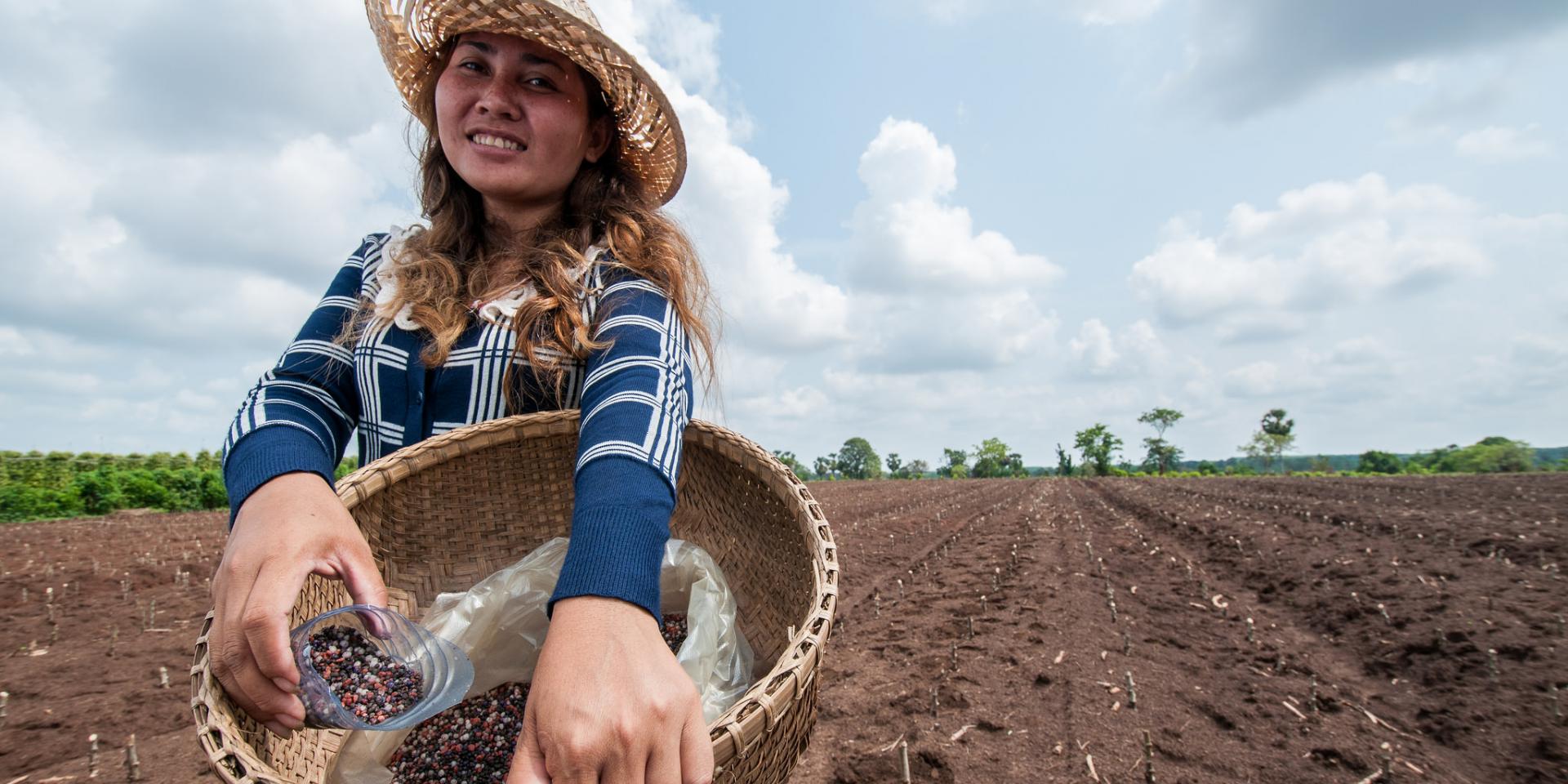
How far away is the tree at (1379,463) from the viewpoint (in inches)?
1812

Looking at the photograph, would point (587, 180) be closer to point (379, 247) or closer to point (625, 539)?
point (379, 247)

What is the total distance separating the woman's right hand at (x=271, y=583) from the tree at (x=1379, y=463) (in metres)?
58.5

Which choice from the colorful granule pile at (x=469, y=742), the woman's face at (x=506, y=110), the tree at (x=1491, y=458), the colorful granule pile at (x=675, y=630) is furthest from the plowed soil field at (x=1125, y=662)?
the tree at (x=1491, y=458)

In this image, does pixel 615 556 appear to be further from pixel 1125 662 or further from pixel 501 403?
pixel 1125 662

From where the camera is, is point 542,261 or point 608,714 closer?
point 608,714

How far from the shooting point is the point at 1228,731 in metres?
3.24

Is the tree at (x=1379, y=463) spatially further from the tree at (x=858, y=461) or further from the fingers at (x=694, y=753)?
the fingers at (x=694, y=753)

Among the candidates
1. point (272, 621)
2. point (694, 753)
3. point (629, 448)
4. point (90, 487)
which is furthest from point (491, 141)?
point (90, 487)

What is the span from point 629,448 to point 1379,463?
202 ft

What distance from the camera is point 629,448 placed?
0.89 metres

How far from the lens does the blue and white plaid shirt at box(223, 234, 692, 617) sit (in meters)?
0.81

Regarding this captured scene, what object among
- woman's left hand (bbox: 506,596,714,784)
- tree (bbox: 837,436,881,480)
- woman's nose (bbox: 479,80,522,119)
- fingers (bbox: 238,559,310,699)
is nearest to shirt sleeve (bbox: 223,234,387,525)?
fingers (bbox: 238,559,310,699)

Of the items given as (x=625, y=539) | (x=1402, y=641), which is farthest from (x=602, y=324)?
(x=1402, y=641)

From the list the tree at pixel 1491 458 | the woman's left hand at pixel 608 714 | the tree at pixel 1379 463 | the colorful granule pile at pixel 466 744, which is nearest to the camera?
the woman's left hand at pixel 608 714
